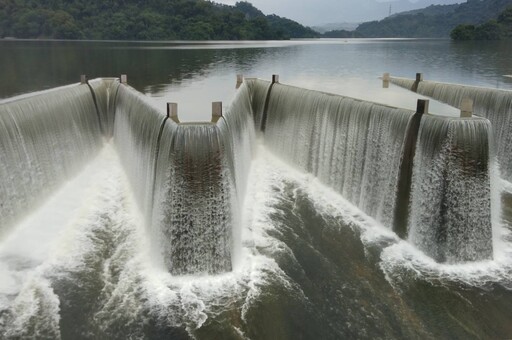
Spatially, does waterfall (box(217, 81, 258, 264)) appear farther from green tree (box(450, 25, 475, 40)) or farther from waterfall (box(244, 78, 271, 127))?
green tree (box(450, 25, 475, 40))

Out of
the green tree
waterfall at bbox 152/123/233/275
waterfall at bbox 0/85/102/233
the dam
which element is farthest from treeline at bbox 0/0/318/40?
waterfall at bbox 152/123/233/275

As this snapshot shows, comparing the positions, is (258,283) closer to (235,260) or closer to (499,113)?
(235,260)

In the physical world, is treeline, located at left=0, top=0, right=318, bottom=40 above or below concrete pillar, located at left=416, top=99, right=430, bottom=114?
above

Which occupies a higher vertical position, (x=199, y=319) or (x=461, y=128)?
(x=461, y=128)

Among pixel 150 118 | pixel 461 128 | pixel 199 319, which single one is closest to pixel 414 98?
pixel 461 128

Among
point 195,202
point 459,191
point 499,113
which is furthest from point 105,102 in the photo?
point 499,113

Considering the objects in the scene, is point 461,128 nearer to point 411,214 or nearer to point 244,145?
point 411,214
